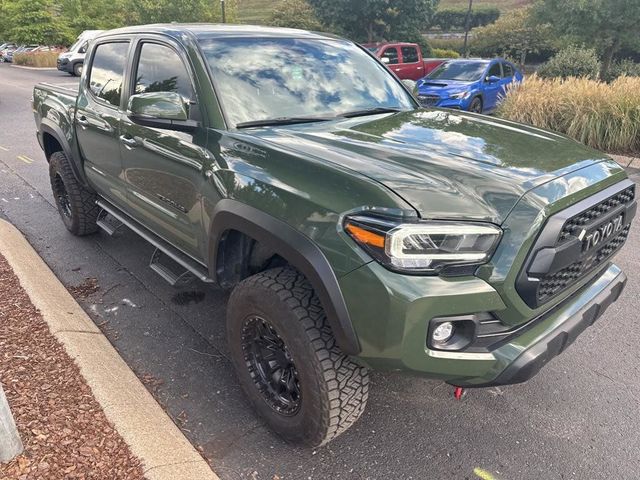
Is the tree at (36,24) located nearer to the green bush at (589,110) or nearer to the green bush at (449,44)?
the green bush at (449,44)

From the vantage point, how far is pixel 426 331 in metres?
1.87

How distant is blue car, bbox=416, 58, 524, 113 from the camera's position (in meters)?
11.6

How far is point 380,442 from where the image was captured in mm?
2484

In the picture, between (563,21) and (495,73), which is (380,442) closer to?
(495,73)

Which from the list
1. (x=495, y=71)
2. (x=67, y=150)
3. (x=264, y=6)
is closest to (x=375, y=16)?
(x=495, y=71)

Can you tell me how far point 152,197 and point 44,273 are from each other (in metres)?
1.38

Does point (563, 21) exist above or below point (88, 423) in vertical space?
above

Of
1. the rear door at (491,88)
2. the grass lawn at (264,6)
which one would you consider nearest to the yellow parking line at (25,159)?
the rear door at (491,88)

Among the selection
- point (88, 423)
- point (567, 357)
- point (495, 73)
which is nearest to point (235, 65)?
point (88, 423)

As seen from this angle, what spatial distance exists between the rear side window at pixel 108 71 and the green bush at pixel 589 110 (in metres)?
6.46

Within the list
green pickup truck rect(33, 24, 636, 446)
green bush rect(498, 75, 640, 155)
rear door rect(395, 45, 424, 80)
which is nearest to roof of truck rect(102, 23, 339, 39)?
green pickup truck rect(33, 24, 636, 446)

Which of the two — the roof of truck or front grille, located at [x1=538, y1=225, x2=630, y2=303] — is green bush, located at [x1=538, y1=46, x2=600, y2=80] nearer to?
the roof of truck

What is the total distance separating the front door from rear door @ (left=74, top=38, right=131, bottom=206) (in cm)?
22

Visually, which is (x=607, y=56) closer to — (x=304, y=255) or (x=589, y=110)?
(x=589, y=110)
